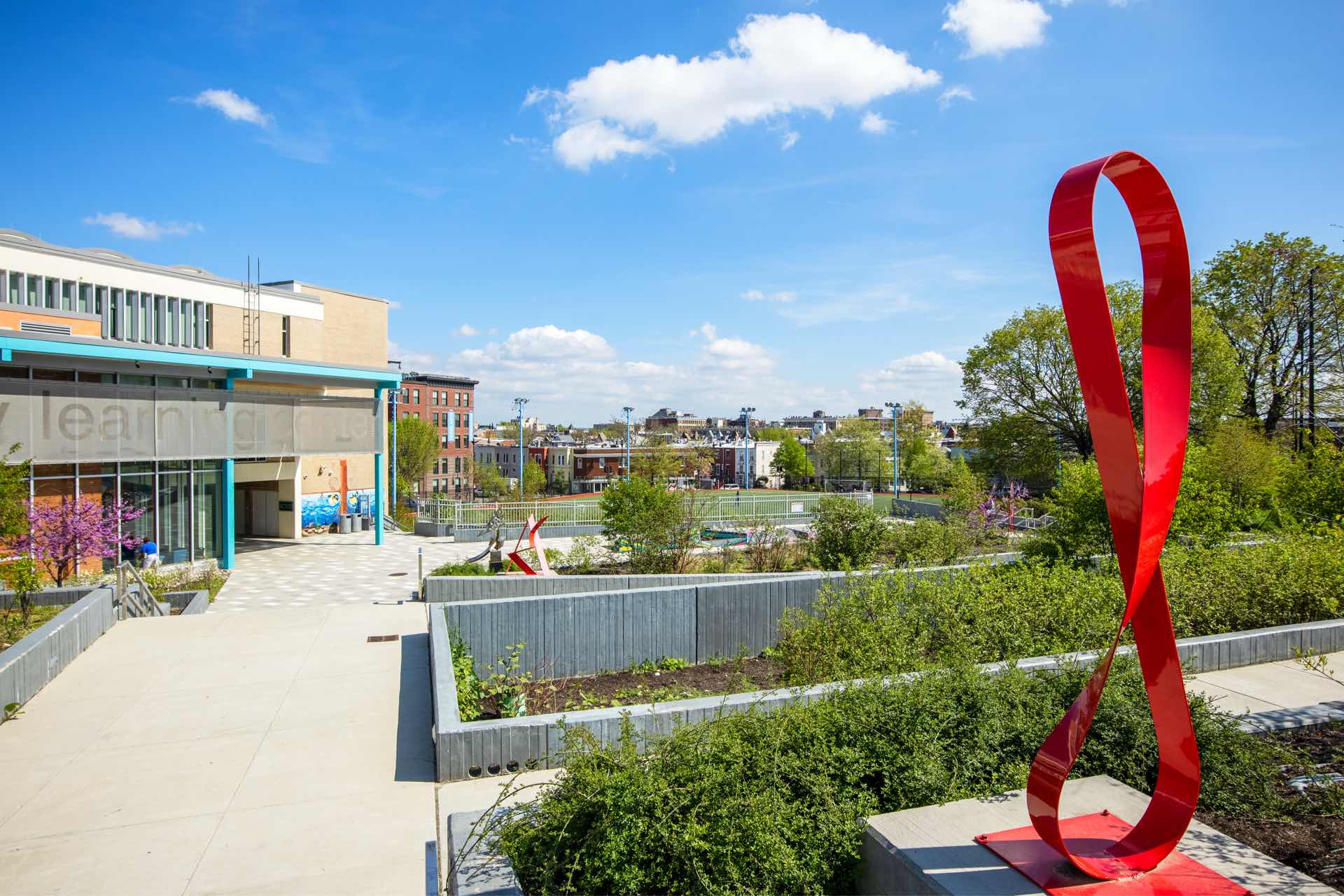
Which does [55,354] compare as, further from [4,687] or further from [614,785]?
[614,785]

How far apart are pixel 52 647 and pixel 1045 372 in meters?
38.8

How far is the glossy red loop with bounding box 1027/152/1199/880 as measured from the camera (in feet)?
13.1

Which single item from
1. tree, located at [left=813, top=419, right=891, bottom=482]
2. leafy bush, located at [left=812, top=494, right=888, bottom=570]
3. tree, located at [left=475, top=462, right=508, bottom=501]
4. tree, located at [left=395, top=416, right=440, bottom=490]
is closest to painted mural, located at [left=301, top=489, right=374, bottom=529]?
tree, located at [left=475, top=462, right=508, bottom=501]

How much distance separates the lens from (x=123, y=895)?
5.44 m

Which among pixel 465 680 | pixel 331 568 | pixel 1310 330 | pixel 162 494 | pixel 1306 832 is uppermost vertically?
pixel 1310 330

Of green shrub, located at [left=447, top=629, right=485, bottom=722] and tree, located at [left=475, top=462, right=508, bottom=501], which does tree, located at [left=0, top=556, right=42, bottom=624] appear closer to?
green shrub, located at [left=447, top=629, right=485, bottom=722]

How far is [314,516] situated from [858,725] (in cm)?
3192

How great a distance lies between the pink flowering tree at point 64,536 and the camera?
1622 cm

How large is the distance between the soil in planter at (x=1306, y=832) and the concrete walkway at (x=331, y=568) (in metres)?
15.9

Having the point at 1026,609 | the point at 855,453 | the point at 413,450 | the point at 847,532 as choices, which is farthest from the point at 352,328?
the point at 855,453

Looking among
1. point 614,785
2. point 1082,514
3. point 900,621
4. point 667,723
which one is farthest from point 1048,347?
point 614,785

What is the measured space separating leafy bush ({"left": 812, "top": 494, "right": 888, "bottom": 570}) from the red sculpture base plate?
13.1m

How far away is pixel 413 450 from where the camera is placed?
6769 cm

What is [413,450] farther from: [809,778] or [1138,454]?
[1138,454]
